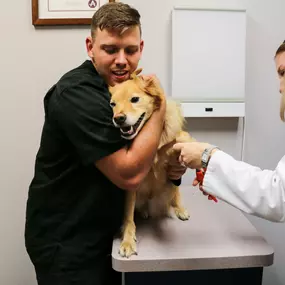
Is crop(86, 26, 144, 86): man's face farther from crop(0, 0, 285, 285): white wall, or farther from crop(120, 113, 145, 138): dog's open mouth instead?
crop(0, 0, 285, 285): white wall

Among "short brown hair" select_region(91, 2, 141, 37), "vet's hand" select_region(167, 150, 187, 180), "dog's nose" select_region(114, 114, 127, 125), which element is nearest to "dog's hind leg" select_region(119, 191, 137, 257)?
"vet's hand" select_region(167, 150, 187, 180)

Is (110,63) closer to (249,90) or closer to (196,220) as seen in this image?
(196,220)

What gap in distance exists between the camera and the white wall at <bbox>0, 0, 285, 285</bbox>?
1.63 metres

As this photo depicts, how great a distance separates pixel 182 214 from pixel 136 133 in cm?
39

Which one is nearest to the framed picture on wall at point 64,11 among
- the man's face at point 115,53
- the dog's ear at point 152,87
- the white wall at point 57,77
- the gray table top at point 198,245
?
the white wall at point 57,77

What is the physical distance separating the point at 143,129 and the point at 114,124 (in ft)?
0.32

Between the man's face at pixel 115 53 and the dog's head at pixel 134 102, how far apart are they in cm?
3

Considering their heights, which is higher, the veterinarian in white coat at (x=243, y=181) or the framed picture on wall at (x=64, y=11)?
the framed picture on wall at (x=64, y=11)

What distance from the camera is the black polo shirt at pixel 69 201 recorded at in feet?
3.46

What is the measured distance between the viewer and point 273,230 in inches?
71.6

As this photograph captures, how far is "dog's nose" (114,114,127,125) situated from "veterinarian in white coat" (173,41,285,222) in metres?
0.21

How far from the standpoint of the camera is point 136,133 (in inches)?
41.0

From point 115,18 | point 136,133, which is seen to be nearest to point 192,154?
point 136,133

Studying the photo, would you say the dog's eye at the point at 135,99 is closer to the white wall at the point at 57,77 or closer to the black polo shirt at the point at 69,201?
the black polo shirt at the point at 69,201
